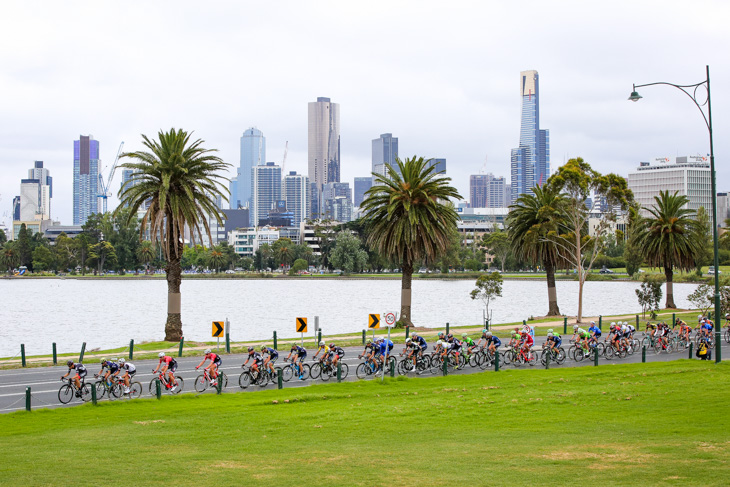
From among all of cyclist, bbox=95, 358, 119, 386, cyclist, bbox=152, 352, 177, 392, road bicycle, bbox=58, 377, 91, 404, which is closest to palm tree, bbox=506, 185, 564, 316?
cyclist, bbox=152, 352, 177, 392

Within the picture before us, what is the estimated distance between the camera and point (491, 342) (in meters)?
33.8

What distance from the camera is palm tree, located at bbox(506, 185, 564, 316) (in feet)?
202

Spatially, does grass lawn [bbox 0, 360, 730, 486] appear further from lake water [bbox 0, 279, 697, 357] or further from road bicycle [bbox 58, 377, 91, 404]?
lake water [bbox 0, 279, 697, 357]

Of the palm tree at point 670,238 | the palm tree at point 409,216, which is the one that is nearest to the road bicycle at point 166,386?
the palm tree at point 409,216

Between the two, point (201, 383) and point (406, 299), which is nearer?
point (201, 383)

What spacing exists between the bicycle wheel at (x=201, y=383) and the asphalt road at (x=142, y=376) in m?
0.25

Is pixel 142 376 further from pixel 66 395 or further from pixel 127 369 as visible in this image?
pixel 127 369

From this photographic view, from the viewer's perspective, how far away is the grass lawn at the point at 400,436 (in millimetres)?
13336

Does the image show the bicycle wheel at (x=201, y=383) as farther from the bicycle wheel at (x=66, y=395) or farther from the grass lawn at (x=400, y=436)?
the bicycle wheel at (x=66, y=395)

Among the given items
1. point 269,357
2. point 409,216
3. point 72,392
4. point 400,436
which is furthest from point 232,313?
point 400,436

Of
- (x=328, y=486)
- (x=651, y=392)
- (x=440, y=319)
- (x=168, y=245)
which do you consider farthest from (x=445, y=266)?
(x=328, y=486)

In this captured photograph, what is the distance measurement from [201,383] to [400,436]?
12.4m

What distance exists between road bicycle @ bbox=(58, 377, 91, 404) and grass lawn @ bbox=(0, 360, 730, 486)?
2.25 metres

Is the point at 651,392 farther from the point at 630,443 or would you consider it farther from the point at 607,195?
the point at 607,195
